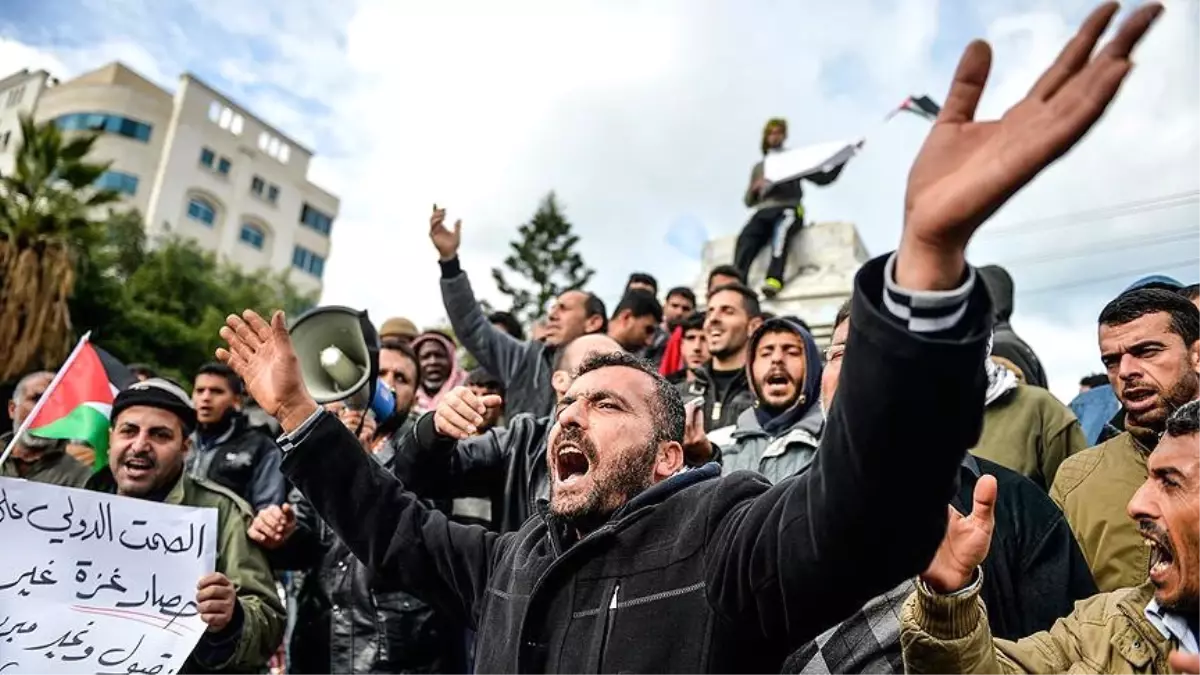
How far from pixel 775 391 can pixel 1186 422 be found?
1.82m

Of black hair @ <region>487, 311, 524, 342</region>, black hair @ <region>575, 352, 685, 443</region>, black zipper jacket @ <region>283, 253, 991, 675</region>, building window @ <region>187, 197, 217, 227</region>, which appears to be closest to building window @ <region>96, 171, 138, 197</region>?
building window @ <region>187, 197, 217, 227</region>

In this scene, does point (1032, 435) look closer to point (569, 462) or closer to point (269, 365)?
point (569, 462)

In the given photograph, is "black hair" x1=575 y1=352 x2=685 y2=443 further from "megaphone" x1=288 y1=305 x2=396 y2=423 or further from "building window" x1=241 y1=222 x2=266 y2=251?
"building window" x1=241 y1=222 x2=266 y2=251

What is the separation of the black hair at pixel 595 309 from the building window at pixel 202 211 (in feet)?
155

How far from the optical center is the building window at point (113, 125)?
4506 cm

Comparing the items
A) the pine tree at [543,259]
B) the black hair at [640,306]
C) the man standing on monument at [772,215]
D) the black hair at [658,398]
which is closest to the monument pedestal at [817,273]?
the man standing on monument at [772,215]

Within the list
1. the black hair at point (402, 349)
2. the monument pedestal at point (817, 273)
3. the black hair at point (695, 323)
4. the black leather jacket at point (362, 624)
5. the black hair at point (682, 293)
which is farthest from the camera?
the monument pedestal at point (817, 273)

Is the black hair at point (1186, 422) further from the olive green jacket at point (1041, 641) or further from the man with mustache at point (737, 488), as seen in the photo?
the man with mustache at point (737, 488)

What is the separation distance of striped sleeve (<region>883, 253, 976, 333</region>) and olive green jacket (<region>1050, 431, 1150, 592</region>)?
6.28 feet

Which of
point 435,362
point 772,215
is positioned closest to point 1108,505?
point 435,362

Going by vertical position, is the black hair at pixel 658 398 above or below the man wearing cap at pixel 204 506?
above

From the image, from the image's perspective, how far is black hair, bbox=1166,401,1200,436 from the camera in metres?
2.00

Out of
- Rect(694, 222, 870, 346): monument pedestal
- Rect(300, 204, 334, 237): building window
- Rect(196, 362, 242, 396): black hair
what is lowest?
Rect(196, 362, 242, 396): black hair

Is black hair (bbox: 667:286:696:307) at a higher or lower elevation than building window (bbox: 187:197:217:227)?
lower
